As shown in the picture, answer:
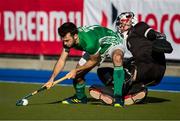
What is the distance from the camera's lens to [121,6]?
16.5 meters

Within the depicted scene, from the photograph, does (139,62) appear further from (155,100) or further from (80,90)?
(80,90)

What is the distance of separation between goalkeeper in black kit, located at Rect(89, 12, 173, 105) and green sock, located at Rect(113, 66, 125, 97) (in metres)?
0.37

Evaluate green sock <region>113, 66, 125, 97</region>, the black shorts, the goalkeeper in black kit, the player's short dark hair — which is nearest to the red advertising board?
the goalkeeper in black kit

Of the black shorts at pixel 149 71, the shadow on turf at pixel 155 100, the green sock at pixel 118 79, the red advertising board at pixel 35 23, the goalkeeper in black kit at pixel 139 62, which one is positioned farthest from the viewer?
the red advertising board at pixel 35 23

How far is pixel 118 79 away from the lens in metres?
11.0

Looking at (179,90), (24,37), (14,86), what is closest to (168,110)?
(179,90)

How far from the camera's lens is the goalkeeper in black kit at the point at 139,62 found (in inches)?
450

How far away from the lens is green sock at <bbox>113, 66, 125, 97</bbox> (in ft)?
35.9

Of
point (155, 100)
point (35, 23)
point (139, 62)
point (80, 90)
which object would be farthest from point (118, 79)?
point (35, 23)

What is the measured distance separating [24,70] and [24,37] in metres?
0.87

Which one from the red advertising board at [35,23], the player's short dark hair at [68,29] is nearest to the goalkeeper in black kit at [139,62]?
the player's short dark hair at [68,29]

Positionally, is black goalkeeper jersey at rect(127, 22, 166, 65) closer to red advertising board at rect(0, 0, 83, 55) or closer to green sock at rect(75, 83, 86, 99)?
green sock at rect(75, 83, 86, 99)

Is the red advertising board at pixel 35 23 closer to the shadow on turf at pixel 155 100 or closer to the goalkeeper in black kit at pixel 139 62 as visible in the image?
the shadow on turf at pixel 155 100

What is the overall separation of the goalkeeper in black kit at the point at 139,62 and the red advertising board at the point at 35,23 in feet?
16.1
